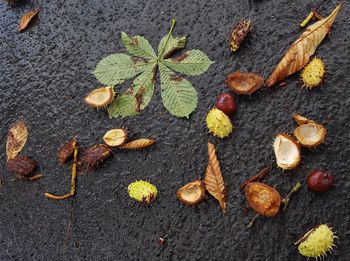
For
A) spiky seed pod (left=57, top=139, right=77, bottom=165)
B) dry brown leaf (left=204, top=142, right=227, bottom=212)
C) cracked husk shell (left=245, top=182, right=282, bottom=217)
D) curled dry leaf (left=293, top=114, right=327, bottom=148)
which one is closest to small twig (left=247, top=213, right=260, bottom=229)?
cracked husk shell (left=245, top=182, right=282, bottom=217)

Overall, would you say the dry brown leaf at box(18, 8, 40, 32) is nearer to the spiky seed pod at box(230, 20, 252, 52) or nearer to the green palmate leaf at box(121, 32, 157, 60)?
the green palmate leaf at box(121, 32, 157, 60)

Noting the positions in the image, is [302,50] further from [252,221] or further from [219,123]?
[252,221]

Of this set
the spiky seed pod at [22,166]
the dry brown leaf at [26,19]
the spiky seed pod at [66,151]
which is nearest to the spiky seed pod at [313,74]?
the spiky seed pod at [66,151]

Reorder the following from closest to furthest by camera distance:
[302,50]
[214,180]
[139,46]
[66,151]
Answer: [214,180]
[302,50]
[66,151]
[139,46]

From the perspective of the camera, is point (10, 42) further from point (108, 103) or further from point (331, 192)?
point (331, 192)

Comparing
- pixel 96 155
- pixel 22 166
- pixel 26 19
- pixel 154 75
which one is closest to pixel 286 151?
pixel 154 75

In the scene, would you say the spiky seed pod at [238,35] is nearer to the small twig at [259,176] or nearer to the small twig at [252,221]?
the small twig at [259,176]
